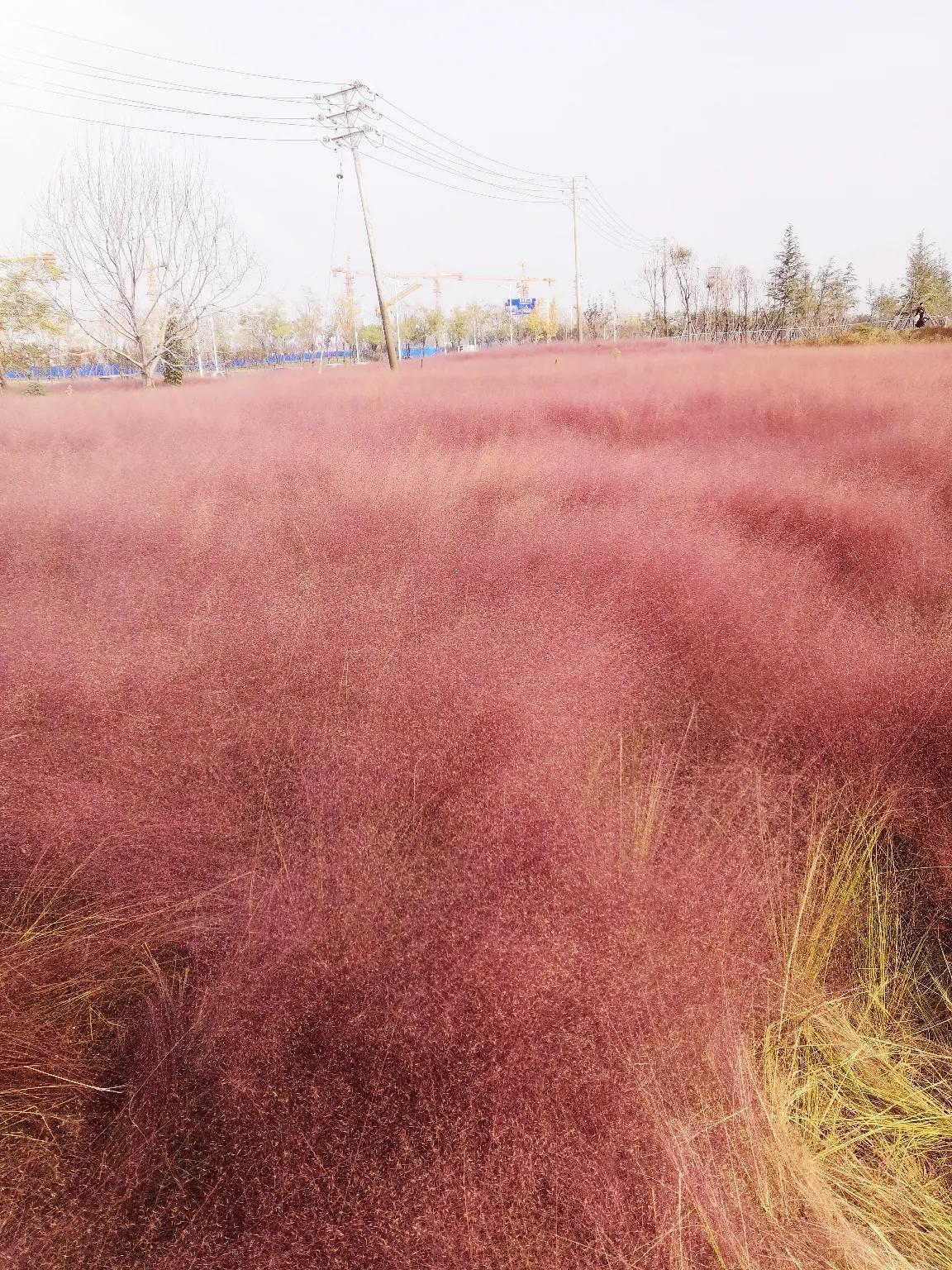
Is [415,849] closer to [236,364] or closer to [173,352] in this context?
[173,352]

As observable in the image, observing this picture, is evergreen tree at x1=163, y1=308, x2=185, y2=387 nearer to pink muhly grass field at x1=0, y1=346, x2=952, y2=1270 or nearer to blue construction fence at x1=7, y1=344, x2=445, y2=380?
blue construction fence at x1=7, y1=344, x2=445, y2=380

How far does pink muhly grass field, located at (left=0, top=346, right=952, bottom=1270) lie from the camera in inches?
32.3

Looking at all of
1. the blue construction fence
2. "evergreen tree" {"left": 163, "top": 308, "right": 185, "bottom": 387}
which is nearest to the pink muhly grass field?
"evergreen tree" {"left": 163, "top": 308, "right": 185, "bottom": 387}

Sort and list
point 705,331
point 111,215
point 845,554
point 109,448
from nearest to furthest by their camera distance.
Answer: point 845,554, point 109,448, point 111,215, point 705,331

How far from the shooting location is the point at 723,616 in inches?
84.0

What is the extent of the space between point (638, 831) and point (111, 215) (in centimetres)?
1526

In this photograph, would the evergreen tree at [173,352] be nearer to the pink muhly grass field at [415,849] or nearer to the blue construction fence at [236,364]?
the blue construction fence at [236,364]

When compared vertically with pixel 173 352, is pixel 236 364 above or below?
above

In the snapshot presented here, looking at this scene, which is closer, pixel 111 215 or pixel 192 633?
pixel 192 633


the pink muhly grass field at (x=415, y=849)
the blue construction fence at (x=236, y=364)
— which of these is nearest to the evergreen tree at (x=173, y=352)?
the blue construction fence at (x=236, y=364)

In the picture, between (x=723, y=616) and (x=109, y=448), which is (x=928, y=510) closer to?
(x=723, y=616)

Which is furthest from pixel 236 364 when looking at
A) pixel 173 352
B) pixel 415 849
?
pixel 415 849

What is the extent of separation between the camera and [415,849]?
1.24m

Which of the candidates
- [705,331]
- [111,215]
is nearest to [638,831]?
[111,215]
